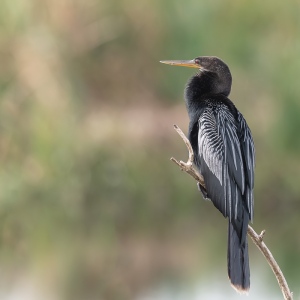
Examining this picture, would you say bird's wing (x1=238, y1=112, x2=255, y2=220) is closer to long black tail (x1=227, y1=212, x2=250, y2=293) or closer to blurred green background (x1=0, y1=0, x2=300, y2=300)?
long black tail (x1=227, y1=212, x2=250, y2=293)

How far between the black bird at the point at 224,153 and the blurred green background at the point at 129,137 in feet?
22.7

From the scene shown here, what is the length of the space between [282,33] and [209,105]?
31.6ft

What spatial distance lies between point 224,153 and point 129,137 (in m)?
9.25

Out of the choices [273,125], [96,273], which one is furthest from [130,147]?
[96,273]

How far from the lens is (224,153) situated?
541 cm

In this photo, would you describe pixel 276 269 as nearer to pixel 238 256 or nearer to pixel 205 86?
pixel 238 256

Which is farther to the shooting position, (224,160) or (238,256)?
(224,160)

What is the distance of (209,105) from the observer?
569 cm

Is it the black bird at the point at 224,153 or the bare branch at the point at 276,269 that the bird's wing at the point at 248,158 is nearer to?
the black bird at the point at 224,153

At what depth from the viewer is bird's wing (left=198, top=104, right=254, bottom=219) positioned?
525cm

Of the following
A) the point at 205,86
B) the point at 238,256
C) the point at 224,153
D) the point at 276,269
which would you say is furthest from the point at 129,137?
the point at 276,269

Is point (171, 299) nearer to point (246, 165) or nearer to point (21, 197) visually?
point (21, 197)

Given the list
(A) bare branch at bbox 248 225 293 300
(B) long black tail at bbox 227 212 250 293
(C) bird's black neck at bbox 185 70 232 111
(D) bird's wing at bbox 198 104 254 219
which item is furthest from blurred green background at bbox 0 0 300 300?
(A) bare branch at bbox 248 225 293 300

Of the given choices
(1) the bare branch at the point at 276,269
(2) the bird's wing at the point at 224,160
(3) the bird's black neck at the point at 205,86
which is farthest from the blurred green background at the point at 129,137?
(1) the bare branch at the point at 276,269
